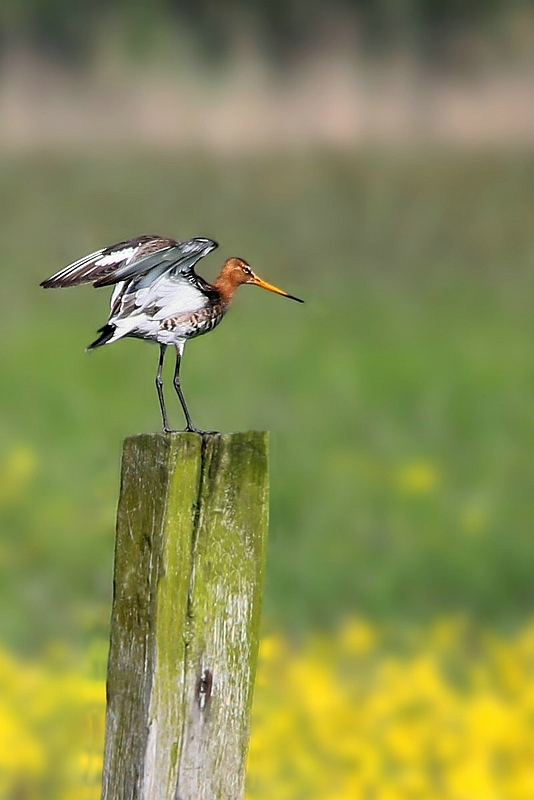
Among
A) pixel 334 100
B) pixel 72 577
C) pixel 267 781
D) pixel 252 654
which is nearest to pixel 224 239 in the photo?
pixel 334 100

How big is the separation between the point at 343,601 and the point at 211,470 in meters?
4.66

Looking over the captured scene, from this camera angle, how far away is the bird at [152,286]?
2.93 metres

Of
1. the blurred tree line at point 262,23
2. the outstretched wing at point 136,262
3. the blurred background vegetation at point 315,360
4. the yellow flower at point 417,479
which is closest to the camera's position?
the outstretched wing at point 136,262

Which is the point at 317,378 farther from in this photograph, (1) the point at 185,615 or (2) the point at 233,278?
(1) the point at 185,615

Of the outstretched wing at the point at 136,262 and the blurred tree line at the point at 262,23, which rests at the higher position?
the blurred tree line at the point at 262,23

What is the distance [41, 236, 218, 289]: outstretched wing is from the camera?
2.92 metres

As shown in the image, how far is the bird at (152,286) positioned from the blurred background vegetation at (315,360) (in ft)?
3.47

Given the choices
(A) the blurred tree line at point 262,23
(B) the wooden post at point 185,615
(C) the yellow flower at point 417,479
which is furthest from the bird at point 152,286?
(A) the blurred tree line at point 262,23

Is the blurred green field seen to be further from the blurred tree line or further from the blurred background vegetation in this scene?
the blurred tree line

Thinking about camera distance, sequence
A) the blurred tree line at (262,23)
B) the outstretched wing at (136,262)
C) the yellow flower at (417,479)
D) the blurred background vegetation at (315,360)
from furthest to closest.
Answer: the blurred tree line at (262,23) < the yellow flower at (417,479) < the blurred background vegetation at (315,360) < the outstretched wing at (136,262)

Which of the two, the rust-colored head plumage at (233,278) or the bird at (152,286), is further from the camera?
the rust-colored head plumage at (233,278)

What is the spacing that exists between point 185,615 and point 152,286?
596 mm

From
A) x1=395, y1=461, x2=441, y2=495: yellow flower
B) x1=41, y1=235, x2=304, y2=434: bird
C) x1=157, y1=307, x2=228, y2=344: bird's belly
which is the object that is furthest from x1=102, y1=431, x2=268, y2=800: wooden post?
x1=395, y1=461, x2=441, y2=495: yellow flower

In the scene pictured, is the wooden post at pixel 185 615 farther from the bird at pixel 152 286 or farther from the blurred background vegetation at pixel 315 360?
the blurred background vegetation at pixel 315 360
